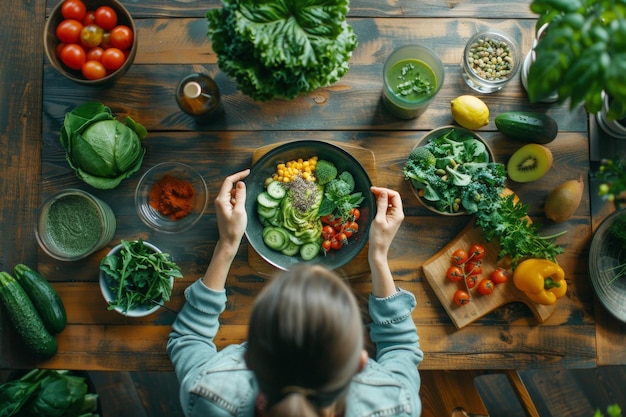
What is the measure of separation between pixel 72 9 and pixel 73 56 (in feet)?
0.53

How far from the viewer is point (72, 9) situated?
1.65 meters

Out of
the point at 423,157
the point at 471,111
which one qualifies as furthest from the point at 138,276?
the point at 471,111

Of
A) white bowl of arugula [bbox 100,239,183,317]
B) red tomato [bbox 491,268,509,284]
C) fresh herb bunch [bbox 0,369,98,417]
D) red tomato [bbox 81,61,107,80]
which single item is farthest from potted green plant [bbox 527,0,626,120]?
fresh herb bunch [bbox 0,369,98,417]

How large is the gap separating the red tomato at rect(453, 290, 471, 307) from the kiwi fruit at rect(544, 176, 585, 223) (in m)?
0.43

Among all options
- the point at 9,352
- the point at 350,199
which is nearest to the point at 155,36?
the point at 350,199

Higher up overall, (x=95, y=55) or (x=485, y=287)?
(x=95, y=55)

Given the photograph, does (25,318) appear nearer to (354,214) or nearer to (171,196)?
(171,196)

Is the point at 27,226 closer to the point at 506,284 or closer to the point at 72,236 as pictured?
the point at 72,236

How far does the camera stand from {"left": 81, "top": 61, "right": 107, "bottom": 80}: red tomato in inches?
65.1

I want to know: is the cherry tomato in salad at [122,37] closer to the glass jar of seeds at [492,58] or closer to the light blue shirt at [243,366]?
the light blue shirt at [243,366]

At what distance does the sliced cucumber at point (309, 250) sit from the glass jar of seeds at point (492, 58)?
2.69ft

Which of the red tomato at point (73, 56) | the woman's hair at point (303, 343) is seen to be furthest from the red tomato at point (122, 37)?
the woman's hair at point (303, 343)

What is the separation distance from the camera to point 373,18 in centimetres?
179

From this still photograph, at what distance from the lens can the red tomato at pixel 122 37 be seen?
1.65 metres
